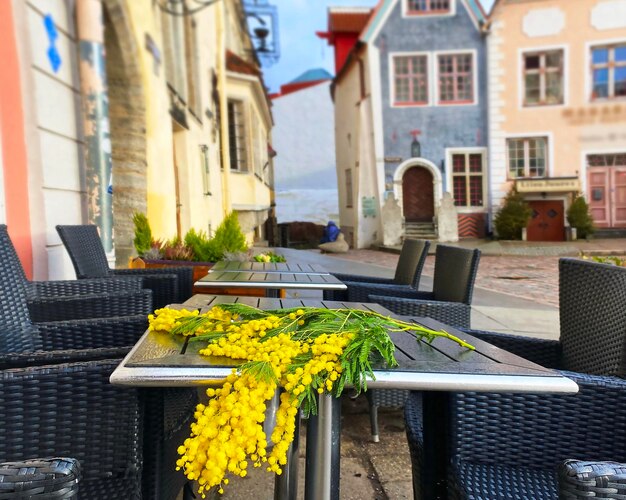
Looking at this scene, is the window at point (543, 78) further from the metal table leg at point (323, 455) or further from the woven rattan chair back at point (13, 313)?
the metal table leg at point (323, 455)

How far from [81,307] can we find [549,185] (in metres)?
18.2

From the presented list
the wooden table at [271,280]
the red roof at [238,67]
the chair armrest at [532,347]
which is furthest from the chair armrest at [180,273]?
the red roof at [238,67]

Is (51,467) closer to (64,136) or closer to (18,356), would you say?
(18,356)

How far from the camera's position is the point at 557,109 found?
18.3 meters

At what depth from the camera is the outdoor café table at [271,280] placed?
9.19 ft

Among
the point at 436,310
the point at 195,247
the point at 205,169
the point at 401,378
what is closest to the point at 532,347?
the point at 436,310

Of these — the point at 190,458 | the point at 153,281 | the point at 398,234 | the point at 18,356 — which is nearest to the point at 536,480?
the point at 190,458

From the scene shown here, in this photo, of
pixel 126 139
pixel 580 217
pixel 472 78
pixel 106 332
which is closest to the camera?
pixel 106 332

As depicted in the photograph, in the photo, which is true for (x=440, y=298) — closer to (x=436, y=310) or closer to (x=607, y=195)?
(x=436, y=310)

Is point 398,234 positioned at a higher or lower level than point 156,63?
lower

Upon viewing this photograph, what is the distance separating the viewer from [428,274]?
32.7ft

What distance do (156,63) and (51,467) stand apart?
25.5 ft

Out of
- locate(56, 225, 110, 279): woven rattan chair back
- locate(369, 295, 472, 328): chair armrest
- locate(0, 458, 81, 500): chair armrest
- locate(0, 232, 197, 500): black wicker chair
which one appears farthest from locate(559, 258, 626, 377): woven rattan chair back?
locate(56, 225, 110, 279): woven rattan chair back

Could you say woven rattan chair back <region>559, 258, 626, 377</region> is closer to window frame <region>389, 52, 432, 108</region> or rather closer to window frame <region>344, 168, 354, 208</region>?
window frame <region>389, 52, 432, 108</region>
